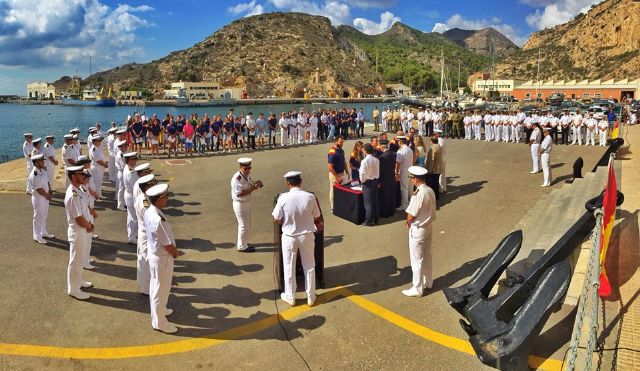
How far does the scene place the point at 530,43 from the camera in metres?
154

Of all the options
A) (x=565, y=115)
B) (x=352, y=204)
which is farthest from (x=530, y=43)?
(x=352, y=204)

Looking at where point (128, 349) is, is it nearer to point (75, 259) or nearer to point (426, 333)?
point (75, 259)

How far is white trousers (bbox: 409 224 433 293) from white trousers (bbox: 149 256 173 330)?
11.8ft

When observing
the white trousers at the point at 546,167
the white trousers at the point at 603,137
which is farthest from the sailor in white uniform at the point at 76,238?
the white trousers at the point at 603,137

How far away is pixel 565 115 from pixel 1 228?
79.1ft

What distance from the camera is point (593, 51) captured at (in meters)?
114

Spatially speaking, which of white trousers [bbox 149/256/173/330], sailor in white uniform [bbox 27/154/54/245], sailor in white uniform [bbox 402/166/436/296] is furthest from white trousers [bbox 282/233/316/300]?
sailor in white uniform [bbox 27/154/54/245]

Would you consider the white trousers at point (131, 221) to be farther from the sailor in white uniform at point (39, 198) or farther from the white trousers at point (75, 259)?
the white trousers at point (75, 259)

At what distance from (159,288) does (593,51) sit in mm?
135688

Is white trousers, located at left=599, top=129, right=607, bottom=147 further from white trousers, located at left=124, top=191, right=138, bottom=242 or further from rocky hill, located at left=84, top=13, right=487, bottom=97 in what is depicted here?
rocky hill, located at left=84, top=13, right=487, bottom=97

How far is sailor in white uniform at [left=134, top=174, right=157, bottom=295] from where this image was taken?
6.48m

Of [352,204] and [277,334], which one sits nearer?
[277,334]

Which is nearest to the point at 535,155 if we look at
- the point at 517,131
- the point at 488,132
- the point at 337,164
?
the point at 337,164

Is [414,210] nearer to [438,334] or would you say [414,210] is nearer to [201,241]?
[438,334]
